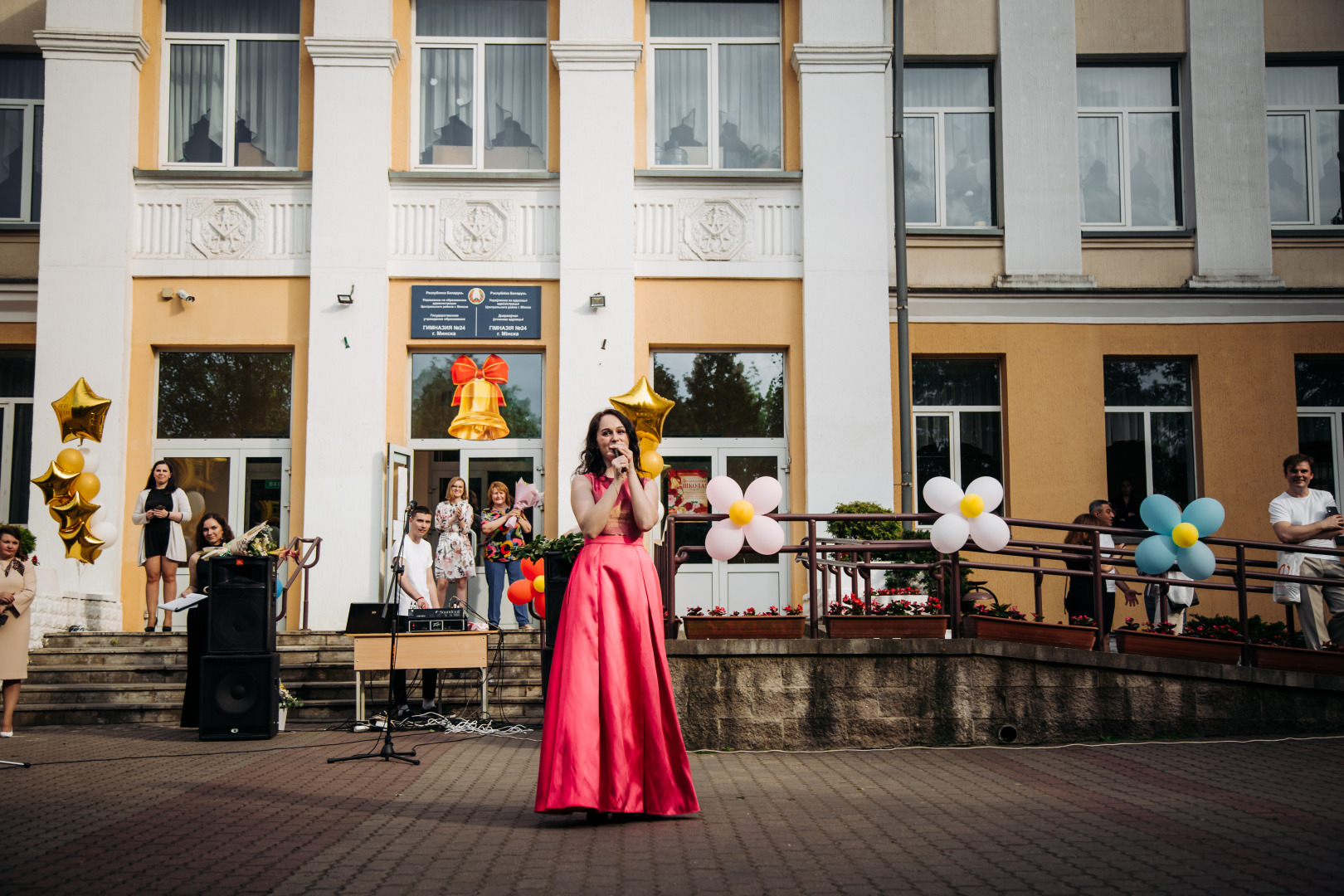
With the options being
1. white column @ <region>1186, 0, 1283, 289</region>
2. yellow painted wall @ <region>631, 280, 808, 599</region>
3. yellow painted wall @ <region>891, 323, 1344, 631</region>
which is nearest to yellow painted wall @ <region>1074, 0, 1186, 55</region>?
white column @ <region>1186, 0, 1283, 289</region>

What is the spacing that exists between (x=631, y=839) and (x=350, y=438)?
9.76m

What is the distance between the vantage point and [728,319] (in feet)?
48.8

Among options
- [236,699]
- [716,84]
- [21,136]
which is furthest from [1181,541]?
[21,136]

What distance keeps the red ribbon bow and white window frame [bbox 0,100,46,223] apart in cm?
632

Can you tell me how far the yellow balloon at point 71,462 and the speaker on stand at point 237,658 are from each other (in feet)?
12.5

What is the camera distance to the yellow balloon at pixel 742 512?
856 cm

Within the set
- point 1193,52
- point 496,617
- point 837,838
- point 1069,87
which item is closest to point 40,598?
point 496,617

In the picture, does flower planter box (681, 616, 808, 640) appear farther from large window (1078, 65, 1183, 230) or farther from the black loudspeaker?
large window (1078, 65, 1183, 230)

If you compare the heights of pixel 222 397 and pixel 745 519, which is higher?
pixel 222 397

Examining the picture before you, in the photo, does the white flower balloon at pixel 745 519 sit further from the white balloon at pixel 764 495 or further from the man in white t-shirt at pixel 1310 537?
the man in white t-shirt at pixel 1310 537

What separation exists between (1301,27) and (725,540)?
12.5m

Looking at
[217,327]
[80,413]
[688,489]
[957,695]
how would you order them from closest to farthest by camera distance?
[957,695]
[80,413]
[217,327]
[688,489]

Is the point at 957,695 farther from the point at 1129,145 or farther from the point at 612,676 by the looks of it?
the point at 1129,145

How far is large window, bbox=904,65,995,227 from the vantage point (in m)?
15.7
